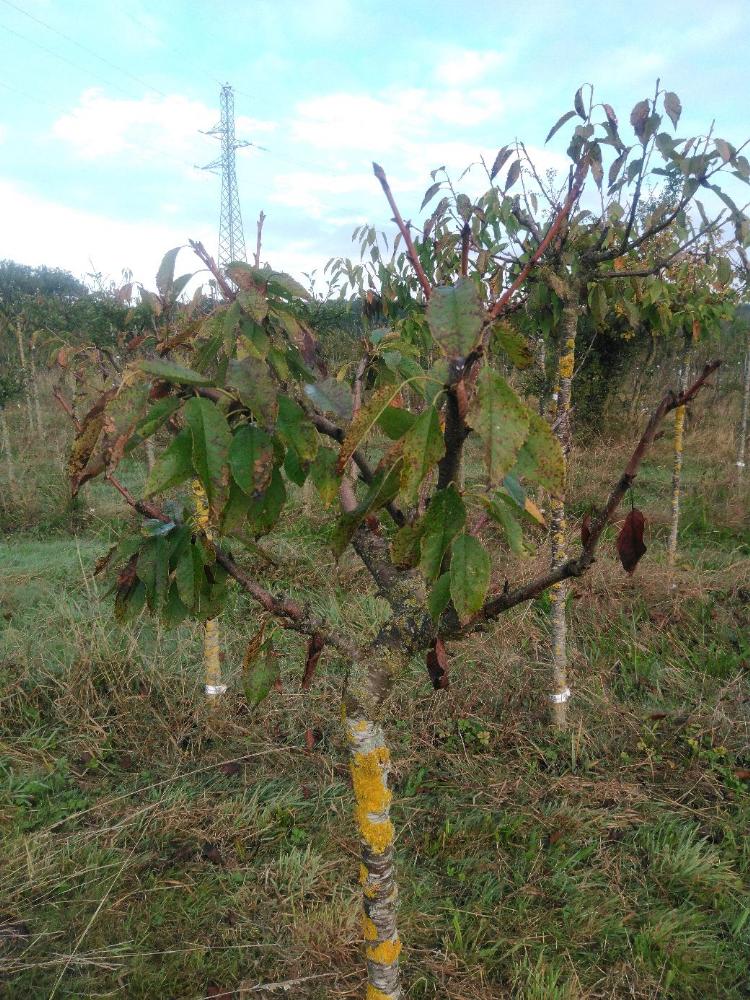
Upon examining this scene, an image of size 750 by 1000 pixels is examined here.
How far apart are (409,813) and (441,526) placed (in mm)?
1938

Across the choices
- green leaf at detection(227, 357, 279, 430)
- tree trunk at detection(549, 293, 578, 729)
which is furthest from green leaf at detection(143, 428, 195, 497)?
tree trunk at detection(549, 293, 578, 729)

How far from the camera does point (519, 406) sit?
2.09ft

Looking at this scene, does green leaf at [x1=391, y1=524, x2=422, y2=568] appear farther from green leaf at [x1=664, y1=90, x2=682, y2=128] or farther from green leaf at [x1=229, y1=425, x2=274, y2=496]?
green leaf at [x1=664, y1=90, x2=682, y2=128]

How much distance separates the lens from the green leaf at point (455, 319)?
648 millimetres

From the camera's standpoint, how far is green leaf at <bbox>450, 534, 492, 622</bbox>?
0.77m

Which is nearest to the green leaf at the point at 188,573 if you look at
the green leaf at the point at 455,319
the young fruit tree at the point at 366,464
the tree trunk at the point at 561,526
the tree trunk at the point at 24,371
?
the young fruit tree at the point at 366,464

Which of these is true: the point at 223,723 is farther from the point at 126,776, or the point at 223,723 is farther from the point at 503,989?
the point at 503,989

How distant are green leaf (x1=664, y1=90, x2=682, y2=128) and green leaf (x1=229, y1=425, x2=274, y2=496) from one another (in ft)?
5.57

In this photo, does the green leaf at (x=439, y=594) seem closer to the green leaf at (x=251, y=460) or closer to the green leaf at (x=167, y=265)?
the green leaf at (x=251, y=460)

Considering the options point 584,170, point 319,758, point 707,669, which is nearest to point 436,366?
point 584,170

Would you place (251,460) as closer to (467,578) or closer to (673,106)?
(467,578)

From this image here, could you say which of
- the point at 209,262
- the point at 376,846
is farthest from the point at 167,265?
the point at 376,846

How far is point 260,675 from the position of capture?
1.09 meters

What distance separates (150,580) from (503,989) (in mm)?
1463
